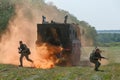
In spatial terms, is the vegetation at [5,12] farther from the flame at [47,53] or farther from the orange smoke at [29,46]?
the flame at [47,53]

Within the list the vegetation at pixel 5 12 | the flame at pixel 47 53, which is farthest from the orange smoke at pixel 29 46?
the vegetation at pixel 5 12

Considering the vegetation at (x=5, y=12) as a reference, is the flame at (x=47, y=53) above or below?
below

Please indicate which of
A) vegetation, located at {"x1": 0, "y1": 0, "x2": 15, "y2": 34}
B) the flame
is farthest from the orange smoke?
vegetation, located at {"x1": 0, "y1": 0, "x2": 15, "y2": 34}

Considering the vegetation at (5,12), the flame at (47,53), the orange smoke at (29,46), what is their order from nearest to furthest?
the flame at (47,53) → the orange smoke at (29,46) → the vegetation at (5,12)

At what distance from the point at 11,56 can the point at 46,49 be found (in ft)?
26.9

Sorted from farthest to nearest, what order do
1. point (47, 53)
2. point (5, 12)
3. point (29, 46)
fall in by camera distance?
1. point (5, 12)
2. point (29, 46)
3. point (47, 53)

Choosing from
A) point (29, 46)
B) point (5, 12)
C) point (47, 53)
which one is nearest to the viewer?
point (47, 53)

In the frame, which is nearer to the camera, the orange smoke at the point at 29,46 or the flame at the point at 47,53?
the flame at the point at 47,53

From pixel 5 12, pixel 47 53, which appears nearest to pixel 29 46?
pixel 47 53

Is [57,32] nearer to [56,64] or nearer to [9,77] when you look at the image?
[56,64]

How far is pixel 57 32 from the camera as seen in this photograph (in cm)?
3222

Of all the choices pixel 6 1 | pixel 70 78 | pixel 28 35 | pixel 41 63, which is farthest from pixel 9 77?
pixel 6 1

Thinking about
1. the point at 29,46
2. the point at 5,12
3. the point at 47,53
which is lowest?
the point at 47,53

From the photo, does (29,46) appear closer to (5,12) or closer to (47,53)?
(47,53)
